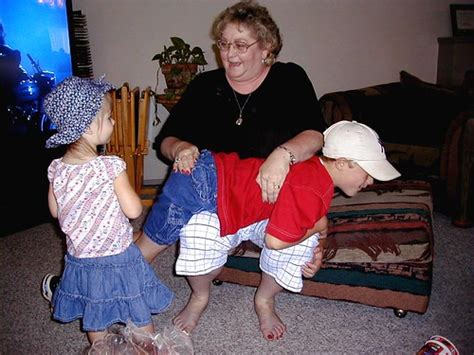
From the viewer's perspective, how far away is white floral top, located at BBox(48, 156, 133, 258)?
1.11m

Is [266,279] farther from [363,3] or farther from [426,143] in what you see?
[363,3]

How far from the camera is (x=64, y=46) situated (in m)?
2.36

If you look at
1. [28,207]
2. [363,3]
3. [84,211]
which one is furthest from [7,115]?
[363,3]

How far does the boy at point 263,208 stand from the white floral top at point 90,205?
0.26 m

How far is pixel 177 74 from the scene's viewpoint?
260cm

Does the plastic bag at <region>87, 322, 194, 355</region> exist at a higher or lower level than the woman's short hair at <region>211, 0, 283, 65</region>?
lower

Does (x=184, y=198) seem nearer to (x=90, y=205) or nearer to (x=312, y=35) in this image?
(x=90, y=205)

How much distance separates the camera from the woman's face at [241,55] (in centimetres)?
158

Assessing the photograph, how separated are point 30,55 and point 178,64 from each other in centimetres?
79

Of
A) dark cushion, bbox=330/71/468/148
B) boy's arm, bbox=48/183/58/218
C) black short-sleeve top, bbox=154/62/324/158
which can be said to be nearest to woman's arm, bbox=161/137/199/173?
black short-sleeve top, bbox=154/62/324/158

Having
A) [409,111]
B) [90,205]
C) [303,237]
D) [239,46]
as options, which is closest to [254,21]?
[239,46]

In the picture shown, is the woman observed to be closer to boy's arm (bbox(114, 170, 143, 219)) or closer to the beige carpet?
the beige carpet

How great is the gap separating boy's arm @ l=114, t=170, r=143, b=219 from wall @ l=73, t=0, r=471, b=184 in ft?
6.08

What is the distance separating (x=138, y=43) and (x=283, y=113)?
1.56 meters
